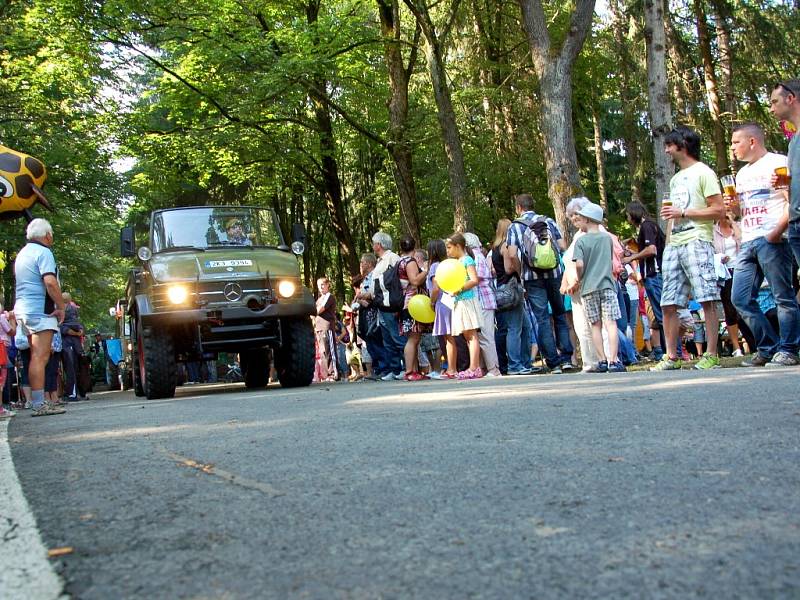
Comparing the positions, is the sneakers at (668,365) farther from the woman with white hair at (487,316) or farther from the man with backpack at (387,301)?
the man with backpack at (387,301)

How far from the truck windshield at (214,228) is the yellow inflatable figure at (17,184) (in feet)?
15.4

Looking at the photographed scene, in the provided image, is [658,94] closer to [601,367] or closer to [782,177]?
[601,367]

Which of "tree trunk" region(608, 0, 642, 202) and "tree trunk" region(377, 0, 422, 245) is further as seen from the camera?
"tree trunk" region(608, 0, 642, 202)

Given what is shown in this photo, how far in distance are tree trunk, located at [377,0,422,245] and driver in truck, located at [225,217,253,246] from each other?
6.98 metres

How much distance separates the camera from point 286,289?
466 inches

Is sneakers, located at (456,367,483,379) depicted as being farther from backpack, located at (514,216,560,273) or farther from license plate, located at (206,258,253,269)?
license plate, located at (206,258,253,269)

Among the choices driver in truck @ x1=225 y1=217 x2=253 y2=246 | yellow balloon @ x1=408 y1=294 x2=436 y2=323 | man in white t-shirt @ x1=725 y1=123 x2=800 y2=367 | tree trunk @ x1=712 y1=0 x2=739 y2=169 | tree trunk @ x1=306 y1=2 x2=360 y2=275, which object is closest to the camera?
man in white t-shirt @ x1=725 y1=123 x2=800 y2=367

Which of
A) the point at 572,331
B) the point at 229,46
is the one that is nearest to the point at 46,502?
the point at 572,331

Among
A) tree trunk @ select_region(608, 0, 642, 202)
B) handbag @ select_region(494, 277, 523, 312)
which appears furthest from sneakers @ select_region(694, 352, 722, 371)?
tree trunk @ select_region(608, 0, 642, 202)

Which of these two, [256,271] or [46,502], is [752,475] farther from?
[256,271]

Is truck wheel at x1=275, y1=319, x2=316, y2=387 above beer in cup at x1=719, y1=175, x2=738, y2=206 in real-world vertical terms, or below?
below

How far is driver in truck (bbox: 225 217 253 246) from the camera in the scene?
1275 cm

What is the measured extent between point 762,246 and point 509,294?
13.0 feet

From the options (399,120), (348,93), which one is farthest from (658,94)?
(348,93)
